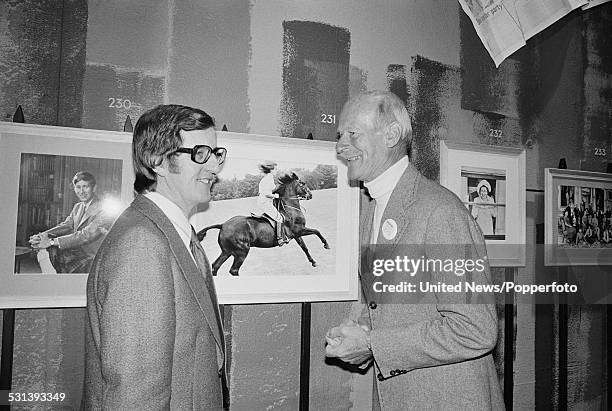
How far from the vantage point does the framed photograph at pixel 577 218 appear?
97.3 inches

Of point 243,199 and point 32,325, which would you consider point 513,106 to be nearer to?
point 243,199

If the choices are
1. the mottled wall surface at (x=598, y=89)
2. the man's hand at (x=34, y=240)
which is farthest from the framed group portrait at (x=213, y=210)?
the mottled wall surface at (x=598, y=89)

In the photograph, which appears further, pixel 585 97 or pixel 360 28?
pixel 585 97

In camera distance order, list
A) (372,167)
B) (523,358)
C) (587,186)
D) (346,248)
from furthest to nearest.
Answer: (587,186), (523,358), (346,248), (372,167)

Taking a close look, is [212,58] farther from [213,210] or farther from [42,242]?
[42,242]

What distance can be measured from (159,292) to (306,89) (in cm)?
116

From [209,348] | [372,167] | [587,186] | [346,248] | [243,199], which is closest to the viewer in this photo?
[209,348]

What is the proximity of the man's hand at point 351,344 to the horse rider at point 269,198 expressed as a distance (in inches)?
21.3

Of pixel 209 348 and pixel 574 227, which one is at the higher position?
pixel 574 227

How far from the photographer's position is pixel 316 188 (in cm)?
197

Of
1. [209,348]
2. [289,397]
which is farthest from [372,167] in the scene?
[289,397]

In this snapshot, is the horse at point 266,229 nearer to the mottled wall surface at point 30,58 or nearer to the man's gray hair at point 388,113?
the man's gray hair at point 388,113

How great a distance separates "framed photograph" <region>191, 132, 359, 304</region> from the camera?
72.5 inches

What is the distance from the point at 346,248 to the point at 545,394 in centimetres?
131
